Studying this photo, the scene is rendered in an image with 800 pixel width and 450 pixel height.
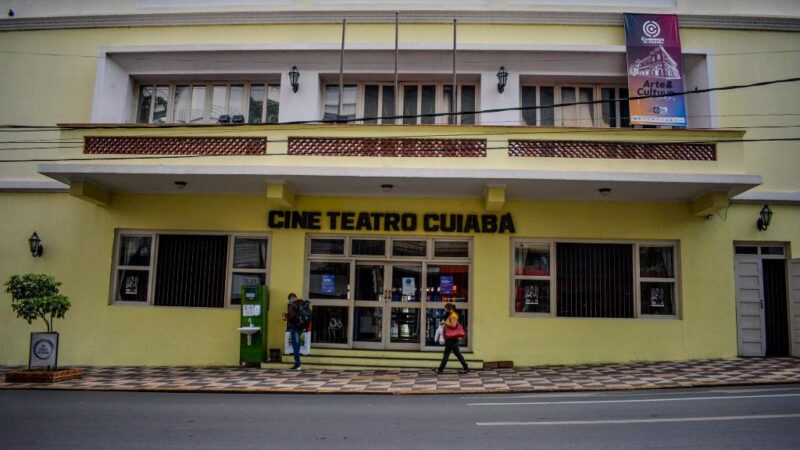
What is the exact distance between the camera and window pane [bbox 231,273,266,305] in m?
14.1

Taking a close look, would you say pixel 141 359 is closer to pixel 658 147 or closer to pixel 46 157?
pixel 46 157

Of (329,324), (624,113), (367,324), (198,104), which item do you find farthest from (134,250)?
(624,113)

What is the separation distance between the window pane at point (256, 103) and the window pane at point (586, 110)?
8.30 m

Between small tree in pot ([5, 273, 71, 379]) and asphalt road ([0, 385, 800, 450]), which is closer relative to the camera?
asphalt road ([0, 385, 800, 450])

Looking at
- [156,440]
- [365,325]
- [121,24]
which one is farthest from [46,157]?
[156,440]

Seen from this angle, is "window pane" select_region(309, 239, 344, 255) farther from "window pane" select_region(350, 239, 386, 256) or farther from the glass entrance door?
the glass entrance door

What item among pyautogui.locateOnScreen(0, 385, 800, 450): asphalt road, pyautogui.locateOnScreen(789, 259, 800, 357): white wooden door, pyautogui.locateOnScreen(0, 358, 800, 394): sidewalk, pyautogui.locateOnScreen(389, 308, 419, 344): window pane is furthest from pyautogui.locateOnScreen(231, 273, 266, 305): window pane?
pyautogui.locateOnScreen(789, 259, 800, 357): white wooden door

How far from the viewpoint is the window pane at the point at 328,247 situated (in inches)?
555

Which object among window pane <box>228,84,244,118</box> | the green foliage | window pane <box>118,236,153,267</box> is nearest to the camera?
the green foliage

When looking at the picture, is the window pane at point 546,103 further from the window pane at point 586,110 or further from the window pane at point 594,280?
the window pane at point 594,280

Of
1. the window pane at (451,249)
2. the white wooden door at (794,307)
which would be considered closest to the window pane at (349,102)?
the window pane at (451,249)

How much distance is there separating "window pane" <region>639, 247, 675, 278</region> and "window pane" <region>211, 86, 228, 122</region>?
36.9ft

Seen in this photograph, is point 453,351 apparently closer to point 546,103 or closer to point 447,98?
point 447,98

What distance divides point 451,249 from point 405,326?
2.15 meters
